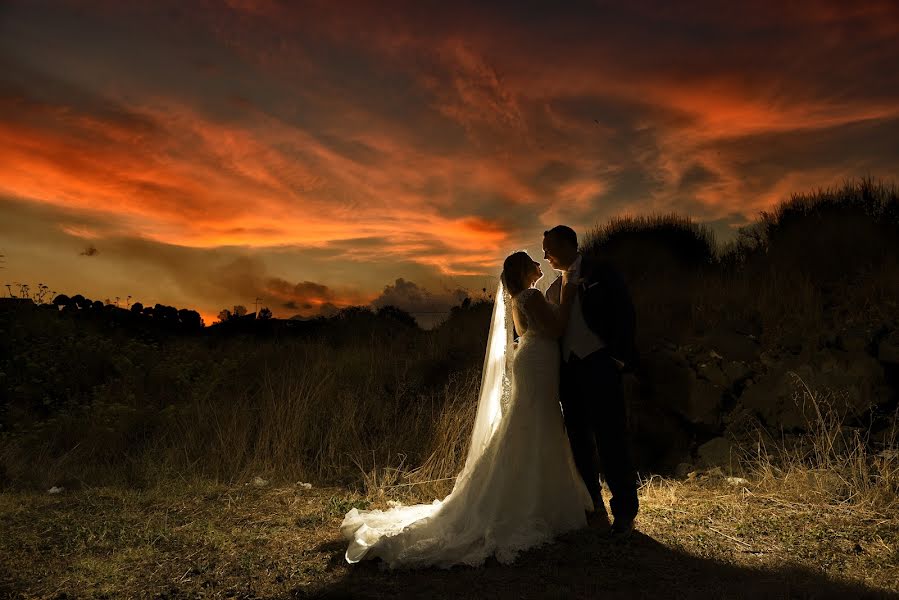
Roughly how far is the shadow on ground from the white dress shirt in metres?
1.34

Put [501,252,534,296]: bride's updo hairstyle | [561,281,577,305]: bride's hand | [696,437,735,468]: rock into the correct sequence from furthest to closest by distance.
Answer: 1. [696,437,735,468]: rock
2. [501,252,534,296]: bride's updo hairstyle
3. [561,281,577,305]: bride's hand

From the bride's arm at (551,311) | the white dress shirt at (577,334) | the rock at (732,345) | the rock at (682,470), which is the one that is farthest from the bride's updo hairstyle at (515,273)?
the rock at (732,345)

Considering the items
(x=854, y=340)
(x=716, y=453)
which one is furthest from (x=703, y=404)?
(x=854, y=340)

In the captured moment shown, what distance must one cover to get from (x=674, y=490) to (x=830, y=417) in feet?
7.19

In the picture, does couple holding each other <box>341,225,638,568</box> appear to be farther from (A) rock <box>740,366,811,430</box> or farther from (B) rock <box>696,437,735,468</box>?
(A) rock <box>740,366,811,430</box>

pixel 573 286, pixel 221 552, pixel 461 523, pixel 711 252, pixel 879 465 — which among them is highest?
pixel 711 252

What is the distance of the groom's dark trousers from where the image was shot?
5000mm

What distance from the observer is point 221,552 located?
208 inches

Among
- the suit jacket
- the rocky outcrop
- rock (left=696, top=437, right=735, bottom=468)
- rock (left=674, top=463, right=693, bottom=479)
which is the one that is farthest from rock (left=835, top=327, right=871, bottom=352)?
the suit jacket

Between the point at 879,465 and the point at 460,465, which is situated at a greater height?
the point at 879,465

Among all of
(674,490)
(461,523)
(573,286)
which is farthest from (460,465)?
(573,286)

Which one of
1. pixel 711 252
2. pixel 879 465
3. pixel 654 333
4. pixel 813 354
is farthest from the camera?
pixel 711 252

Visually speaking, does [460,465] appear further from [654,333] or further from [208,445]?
[654,333]

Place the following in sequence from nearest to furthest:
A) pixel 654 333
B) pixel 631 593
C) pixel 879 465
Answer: pixel 631 593
pixel 879 465
pixel 654 333
